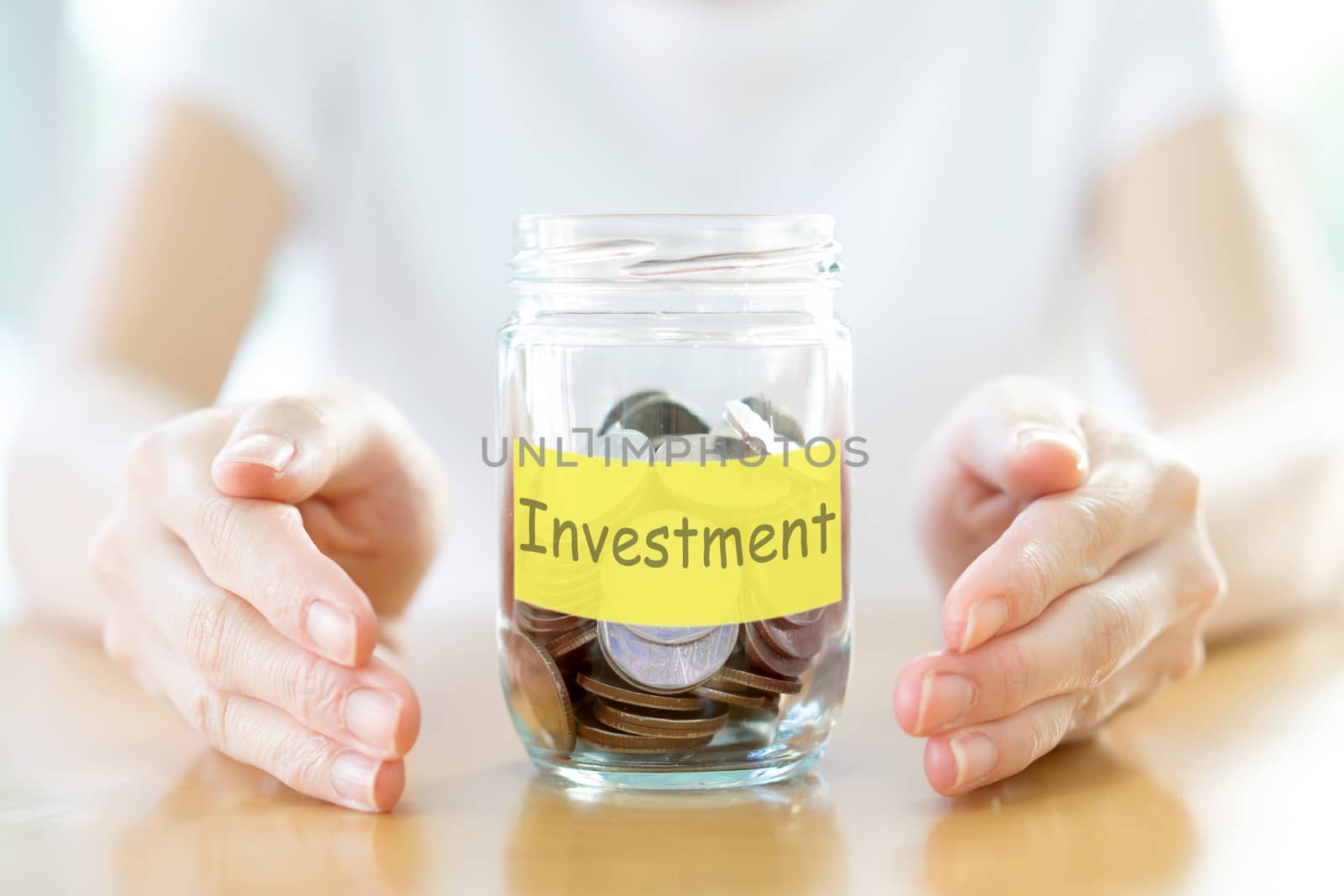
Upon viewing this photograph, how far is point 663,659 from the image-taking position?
0.68 m

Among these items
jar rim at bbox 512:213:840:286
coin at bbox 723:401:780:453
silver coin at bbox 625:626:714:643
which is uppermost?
jar rim at bbox 512:213:840:286

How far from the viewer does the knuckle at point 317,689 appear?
70cm

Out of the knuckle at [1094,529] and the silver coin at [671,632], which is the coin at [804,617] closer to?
the silver coin at [671,632]

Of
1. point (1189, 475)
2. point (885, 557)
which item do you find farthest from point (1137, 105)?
point (1189, 475)

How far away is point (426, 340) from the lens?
173 cm

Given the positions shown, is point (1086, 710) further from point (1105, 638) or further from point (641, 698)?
point (641, 698)

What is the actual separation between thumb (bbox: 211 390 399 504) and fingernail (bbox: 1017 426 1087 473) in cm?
45

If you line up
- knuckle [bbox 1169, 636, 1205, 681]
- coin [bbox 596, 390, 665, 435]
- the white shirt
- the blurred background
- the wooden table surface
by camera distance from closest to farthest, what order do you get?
1. the wooden table surface
2. coin [bbox 596, 390, 665, 435]
3. knuckle [bbox 1169, 636, 1205, 681]
4. the white shirt
5. the blurred background

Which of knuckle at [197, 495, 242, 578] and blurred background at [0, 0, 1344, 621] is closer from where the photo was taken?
knuckle at [197, 495, 242, 578]

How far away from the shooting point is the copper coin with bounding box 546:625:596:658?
0.70m

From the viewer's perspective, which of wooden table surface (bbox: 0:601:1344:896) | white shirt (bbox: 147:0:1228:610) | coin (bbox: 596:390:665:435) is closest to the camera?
wooden table surface (bbox: 0:601:1344:896)

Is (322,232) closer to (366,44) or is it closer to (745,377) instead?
(366,44)

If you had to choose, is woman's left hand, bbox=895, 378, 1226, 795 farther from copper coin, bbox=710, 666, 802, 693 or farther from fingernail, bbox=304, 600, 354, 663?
fingernail, bbox=304, 600, 354, 663

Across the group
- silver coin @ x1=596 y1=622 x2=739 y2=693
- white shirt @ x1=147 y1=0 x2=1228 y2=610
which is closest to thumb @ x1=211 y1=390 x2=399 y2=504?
silver coin @ x1=596 y1=622 x2=739 y2=693
